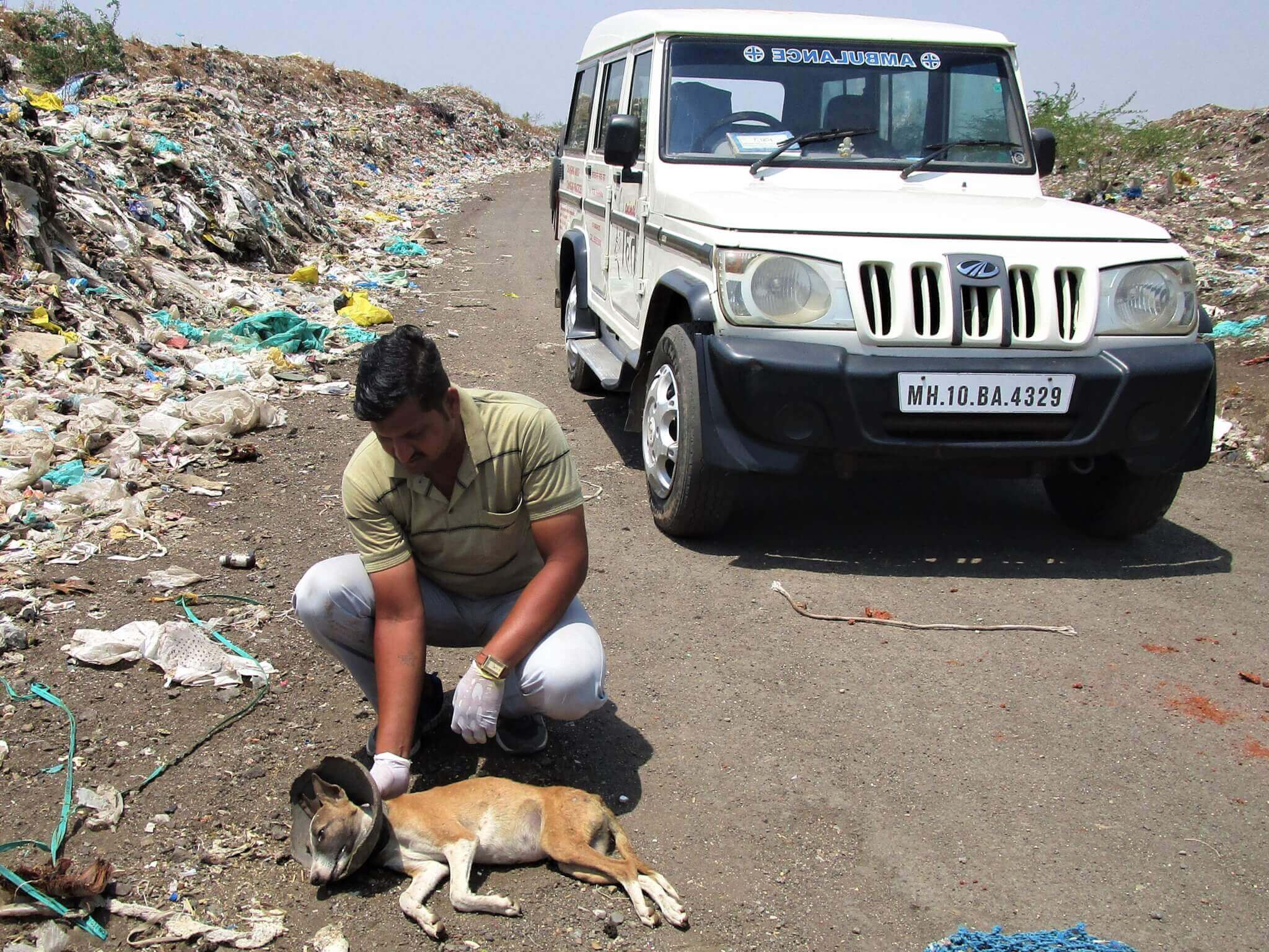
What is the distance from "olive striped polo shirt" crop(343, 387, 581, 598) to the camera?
2834 mm

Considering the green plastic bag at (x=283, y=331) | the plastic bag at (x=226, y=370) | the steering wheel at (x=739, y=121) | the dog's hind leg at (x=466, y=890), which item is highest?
the steering wheel at (x=739, y=121)

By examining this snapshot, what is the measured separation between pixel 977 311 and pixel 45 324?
5925mm

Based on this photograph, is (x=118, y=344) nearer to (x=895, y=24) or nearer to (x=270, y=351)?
(x=270, y=351)

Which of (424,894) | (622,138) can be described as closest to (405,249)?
(622,138)

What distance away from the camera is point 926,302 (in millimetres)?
4195

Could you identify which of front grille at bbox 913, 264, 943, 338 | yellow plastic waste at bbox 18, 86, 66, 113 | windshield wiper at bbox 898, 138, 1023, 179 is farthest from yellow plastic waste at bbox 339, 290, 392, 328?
front grille at bbox 913, 264, 943, 338

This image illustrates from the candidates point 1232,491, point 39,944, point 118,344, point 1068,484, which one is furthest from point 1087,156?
point 39,944

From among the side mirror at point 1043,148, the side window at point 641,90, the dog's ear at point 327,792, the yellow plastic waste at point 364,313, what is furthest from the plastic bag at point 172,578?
the yellow plastic waste at point 364,313

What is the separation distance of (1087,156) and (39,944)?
15.5 m

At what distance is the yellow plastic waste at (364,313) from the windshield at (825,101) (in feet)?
15.4

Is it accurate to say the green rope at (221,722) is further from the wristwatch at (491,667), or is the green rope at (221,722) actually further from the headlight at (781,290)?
the headlight at (781,290)

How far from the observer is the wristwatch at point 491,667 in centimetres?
270

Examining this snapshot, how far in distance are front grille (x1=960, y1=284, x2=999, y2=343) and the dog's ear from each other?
2858 mm

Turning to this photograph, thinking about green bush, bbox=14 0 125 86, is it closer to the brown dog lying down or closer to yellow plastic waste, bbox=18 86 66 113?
yellow plastic waste, bbox=18 86 66 113
